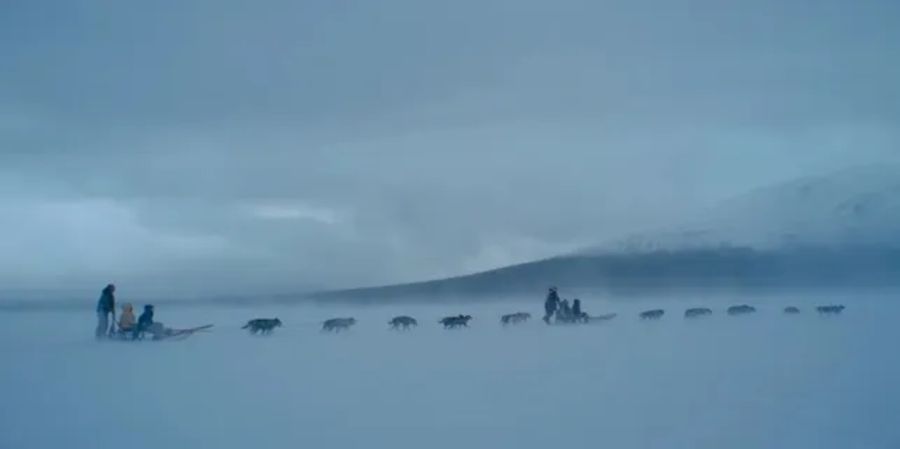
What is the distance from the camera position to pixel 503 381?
1114 cm

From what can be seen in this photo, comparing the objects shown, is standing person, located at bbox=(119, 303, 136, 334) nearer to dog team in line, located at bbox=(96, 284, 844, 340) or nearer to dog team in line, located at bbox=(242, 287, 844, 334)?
dog team in line, located at bbox=(96, 284, 844, 340)

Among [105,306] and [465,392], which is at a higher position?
[105,306]

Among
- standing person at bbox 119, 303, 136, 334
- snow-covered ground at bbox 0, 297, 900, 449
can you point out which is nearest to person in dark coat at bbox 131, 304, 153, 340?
standing person at bbox 119, 303, 136, 334

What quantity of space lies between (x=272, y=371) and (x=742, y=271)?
142ft

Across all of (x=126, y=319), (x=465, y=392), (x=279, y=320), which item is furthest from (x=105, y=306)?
(x=465, y=392)

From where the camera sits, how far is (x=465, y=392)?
1034cm

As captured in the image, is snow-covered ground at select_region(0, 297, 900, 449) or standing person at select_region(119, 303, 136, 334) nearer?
snow-covered ground at select_region(0, 297, 900, 449)

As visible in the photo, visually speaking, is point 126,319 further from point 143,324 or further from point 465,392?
point 465,392

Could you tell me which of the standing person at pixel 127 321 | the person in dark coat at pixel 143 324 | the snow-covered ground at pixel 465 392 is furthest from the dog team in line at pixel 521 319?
the standing person at pixel 127 321

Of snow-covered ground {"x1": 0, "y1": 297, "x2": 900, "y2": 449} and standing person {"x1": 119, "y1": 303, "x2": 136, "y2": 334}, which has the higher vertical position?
standing person {"x1": 119, "y1": 303, "x2": 136, "y2": 334}

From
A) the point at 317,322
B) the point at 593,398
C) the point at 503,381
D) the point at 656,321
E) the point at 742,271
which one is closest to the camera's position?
the point at 593,398

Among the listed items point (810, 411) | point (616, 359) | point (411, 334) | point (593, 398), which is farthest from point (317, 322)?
point (810, 411)

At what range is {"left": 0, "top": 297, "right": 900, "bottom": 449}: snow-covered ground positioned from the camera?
26.6 ft

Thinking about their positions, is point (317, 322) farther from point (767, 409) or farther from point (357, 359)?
point (767, 409)
